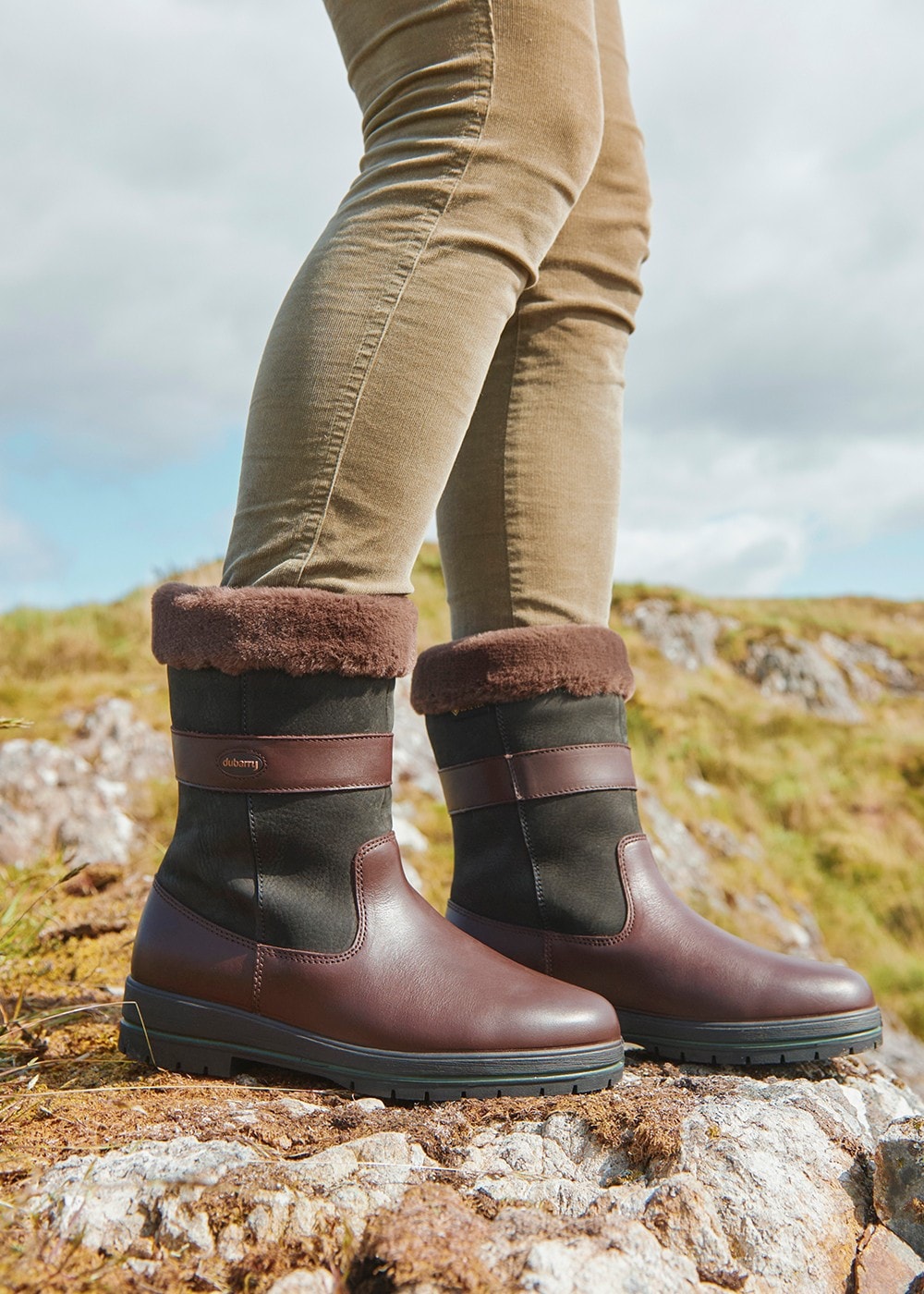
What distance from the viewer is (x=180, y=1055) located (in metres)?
1.27

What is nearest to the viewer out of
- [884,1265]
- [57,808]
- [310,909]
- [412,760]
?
[884,1265]

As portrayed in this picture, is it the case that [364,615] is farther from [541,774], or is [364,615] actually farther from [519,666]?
[541,774]

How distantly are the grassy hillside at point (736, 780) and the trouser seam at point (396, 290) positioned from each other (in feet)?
3.37

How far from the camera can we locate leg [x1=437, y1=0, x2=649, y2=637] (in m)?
1.52

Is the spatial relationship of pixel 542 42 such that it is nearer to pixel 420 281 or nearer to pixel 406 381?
pixel 420 281

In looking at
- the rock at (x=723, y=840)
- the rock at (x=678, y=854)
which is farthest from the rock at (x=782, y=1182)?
the rock at (x=723, y=840)

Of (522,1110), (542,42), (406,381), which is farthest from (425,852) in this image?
(542,42)

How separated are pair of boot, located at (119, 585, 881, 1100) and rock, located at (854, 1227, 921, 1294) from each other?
370 millimetres

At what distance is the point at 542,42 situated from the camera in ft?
4.02

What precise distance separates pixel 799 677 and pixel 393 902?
416 inches

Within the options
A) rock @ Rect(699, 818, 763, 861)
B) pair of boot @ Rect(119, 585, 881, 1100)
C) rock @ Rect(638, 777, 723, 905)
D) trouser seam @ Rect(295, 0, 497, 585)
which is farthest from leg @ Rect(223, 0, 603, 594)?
rock @ Rect(699, 818, 763, 861)

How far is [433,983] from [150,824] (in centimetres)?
193

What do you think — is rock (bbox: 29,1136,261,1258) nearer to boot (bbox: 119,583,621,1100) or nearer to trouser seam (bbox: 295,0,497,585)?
boot (bbox: 119,583,621,1100)

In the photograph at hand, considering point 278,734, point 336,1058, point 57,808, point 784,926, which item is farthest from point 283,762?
point 784,926
